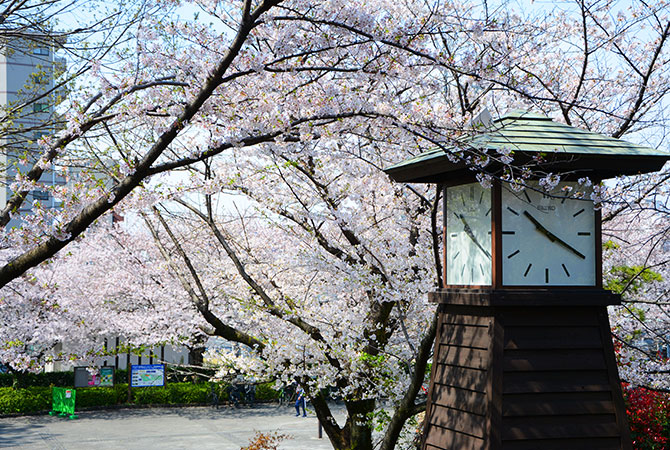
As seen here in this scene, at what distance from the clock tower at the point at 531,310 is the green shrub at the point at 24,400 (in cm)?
1943

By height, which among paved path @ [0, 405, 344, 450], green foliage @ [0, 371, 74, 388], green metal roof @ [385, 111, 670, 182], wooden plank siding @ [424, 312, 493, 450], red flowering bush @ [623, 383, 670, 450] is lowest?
paved path @ [0, 405, 344, 450]

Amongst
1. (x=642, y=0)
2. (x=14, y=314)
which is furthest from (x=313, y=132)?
(x=14, y=314)

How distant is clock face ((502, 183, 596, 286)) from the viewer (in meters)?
4.16

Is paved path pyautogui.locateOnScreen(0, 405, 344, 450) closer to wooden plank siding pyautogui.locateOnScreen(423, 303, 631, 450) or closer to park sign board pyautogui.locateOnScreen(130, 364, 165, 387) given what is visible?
park sign board pyautogui.locateOnScreen(130, 364, 165, 387)

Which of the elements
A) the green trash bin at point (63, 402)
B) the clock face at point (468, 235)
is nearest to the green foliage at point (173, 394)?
the green trash bin at point (63, 402)

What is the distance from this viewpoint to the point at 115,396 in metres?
21.7

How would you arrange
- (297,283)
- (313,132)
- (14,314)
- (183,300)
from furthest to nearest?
(14,314) → (183,300) → (297,283) → (313,132)

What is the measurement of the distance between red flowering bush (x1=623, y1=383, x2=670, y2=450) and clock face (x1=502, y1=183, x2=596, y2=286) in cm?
529

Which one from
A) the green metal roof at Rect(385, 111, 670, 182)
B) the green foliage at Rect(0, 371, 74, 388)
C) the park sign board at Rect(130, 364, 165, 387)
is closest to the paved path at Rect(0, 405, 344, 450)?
the park sign board at Rect(130, 364, 165, 387)

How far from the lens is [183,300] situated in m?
16.5

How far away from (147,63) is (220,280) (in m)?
6.12

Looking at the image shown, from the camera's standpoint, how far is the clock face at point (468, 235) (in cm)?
429

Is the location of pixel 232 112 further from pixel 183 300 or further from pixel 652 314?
pixel 183 300

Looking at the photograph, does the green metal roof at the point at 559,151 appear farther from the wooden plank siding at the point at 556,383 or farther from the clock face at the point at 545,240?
the wooden plank siding at the point at 556,383
